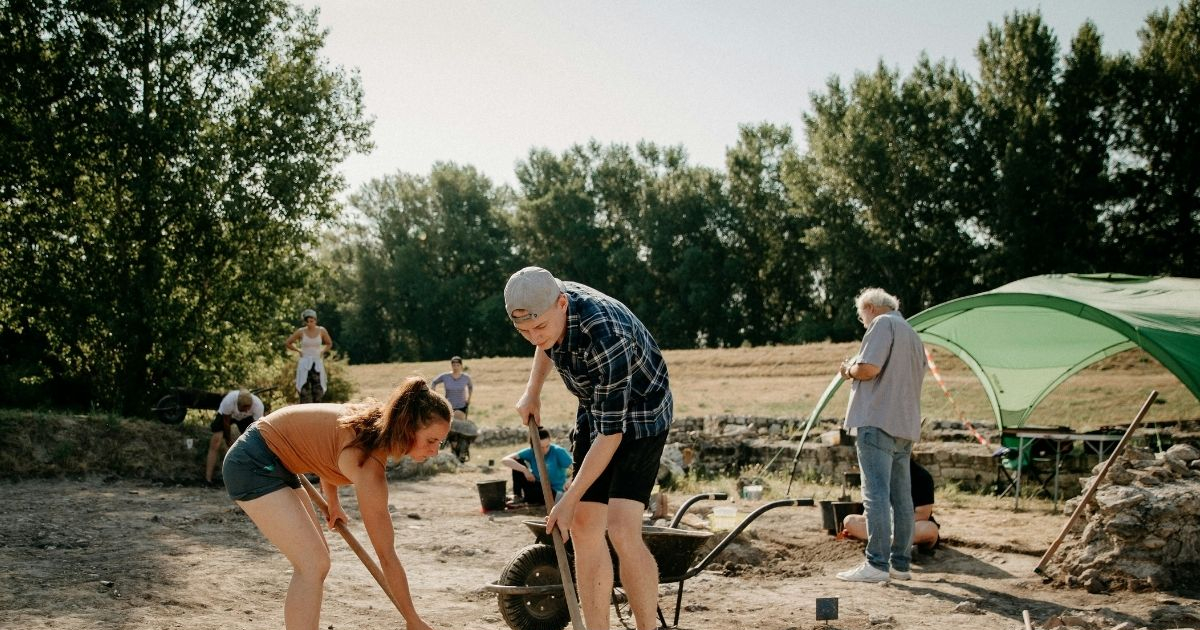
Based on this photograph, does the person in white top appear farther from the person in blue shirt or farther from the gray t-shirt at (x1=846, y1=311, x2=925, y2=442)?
the gray t-shirt at (x1=846, y1=311, x2=925, y2=442)

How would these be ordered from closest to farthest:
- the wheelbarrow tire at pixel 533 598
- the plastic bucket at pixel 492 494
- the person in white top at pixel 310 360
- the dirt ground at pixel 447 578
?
the wheelbarrow tire at pixel 533 598 < the dirt ground at pixel 447 578 < the plastic bucket at pixel 492 494 < the person in white top at pixel 310 360

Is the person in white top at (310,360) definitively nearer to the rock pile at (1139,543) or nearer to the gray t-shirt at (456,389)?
the gray t-shirt at (456,389)

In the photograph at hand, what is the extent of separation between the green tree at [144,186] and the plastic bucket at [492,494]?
7389mm

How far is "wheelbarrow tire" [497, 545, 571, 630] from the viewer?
176 inches

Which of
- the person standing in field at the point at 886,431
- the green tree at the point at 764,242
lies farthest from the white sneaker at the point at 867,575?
the green tree at the point at 764,242

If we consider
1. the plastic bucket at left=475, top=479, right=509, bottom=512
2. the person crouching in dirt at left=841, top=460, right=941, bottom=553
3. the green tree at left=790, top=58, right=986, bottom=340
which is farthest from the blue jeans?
the green tree at left=790, top=58, right=986, bottom=340

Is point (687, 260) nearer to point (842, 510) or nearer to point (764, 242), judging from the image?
point (764, 242)

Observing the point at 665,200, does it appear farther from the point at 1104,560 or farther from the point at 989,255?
the point at 1104,560

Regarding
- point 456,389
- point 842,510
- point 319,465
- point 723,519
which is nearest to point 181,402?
point 456,389

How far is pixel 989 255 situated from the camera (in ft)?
106

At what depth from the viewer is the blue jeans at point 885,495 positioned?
5.71 meters

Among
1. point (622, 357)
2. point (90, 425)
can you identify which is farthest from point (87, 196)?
point (622, 357)

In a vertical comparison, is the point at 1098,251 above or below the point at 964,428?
above

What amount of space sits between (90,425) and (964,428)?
1203 cm
